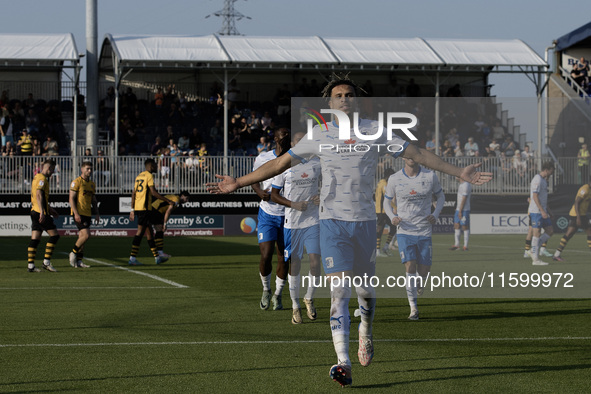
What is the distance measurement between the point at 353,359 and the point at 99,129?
3198cm

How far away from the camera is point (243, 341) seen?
9117mm

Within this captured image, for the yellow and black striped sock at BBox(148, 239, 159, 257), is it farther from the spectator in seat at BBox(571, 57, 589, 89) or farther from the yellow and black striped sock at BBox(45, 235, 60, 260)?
the spectator in seat at BBox(571, 57, 589, 89)

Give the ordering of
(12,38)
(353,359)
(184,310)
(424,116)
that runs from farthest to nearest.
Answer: (424,116)
(12,38)
(184,310)
(353,359)

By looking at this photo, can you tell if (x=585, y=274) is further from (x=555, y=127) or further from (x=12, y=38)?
(x=12, y=38)

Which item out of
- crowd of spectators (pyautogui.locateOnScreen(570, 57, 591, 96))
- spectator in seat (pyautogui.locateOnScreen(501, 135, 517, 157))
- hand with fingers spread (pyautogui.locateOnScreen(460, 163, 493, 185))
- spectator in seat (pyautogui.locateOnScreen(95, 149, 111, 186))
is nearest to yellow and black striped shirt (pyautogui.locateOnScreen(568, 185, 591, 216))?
spectator in seat (pyautogui.locateOnScreen(501, 135, 517, 157))

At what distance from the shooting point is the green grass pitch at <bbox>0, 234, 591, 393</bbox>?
7113 millimetres

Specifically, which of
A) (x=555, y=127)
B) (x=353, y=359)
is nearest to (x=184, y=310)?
(x=353, y=359)

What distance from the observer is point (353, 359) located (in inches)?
317

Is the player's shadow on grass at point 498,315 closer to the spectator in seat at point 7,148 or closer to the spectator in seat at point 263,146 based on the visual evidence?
the spectator in seat at point 263,146

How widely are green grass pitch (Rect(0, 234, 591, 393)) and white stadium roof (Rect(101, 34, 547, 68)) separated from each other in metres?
18.9

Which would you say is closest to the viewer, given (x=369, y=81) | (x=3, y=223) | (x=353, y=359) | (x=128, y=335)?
(x=353, y=359)

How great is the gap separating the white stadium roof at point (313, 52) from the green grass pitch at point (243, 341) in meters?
18.9

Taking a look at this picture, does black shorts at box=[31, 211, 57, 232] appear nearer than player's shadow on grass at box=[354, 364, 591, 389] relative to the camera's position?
No

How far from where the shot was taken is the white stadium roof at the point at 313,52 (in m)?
34.1
